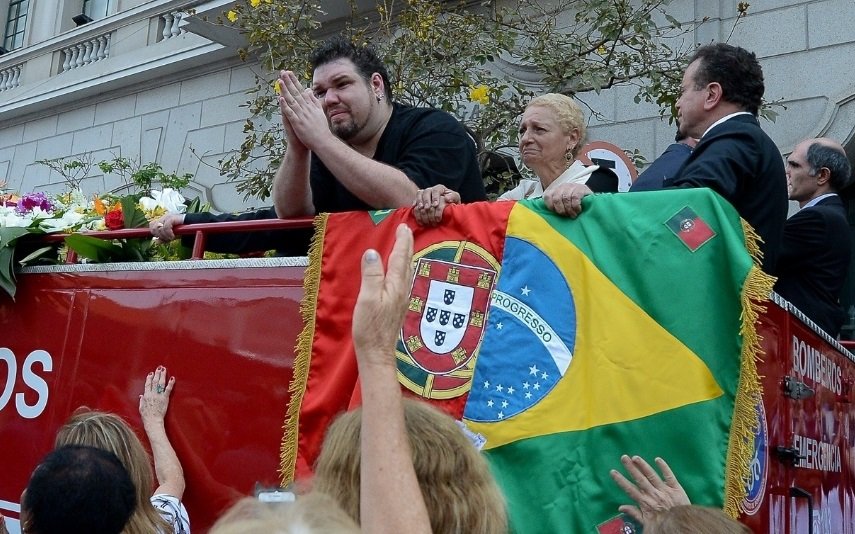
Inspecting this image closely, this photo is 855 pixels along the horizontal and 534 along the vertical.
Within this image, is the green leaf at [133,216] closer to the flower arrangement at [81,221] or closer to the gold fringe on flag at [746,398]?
the flower arrangement at [81,221]

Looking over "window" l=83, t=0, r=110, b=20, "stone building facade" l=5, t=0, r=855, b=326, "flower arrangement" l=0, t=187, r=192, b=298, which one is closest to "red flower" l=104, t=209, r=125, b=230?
"flower arrangement" l=0, t=187, r=192, b=298

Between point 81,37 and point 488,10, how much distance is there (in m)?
8.03

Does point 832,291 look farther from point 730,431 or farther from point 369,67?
point 369,67

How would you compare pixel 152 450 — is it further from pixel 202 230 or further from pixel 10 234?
pixel 10 234

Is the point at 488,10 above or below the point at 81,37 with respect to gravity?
below

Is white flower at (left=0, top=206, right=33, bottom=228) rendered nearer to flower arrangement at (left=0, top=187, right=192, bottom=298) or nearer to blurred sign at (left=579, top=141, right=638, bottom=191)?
flower arrangement at (left=0, top=187, right=192, bottom=298)

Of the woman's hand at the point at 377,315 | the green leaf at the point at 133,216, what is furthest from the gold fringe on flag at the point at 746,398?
the green leaf at the point at 133,216

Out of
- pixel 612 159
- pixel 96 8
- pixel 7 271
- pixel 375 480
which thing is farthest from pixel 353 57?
pixel 96 8

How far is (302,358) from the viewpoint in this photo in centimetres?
330

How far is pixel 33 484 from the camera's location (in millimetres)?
2025

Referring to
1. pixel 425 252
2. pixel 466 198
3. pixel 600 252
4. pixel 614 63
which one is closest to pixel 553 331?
pixel 600 252

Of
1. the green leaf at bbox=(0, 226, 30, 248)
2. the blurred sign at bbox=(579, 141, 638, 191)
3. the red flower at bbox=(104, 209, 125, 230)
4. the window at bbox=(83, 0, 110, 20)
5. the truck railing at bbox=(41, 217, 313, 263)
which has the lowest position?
the truck railing at bbox=(41, 217, 313, 263)

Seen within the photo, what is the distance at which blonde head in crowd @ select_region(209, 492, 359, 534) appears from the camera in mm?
1354

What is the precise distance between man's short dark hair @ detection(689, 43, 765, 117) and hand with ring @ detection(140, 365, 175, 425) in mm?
2504
